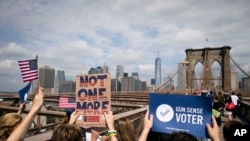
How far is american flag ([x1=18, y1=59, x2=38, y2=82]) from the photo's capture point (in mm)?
6839

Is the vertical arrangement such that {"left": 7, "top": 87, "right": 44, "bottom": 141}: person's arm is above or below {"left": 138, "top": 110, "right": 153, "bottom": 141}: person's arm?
above

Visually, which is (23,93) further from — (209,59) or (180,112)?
(209,59)

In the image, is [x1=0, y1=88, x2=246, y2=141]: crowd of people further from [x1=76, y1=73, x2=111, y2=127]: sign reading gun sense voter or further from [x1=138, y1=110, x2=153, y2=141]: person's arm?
[x1=76, y1=73, x2=111, y2=127]: sign reading gun sense voter

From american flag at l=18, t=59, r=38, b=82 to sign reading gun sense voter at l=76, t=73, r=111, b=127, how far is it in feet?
10.6

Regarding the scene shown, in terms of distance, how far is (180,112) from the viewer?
3.23 m


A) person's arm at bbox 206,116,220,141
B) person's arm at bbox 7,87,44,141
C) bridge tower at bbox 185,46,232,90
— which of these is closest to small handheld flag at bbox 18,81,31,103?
person's arm at bbox 7,87,44,141

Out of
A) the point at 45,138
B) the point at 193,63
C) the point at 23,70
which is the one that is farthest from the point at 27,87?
the point at 193,63

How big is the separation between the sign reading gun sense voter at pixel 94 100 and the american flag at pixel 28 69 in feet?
10.6

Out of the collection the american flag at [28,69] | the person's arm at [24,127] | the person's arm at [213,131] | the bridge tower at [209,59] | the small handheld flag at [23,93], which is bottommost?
the person's arm at [213,131]

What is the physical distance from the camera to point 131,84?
350 feet

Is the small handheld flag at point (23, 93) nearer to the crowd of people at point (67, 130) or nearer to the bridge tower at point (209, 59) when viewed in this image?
the crowd of people at point (67, 130)

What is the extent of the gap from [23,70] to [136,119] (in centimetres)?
328

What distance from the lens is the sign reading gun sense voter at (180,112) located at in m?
3.05

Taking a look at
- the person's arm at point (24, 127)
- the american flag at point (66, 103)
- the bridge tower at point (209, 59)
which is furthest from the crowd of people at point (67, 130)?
the bridge tower at point (209, 59)
